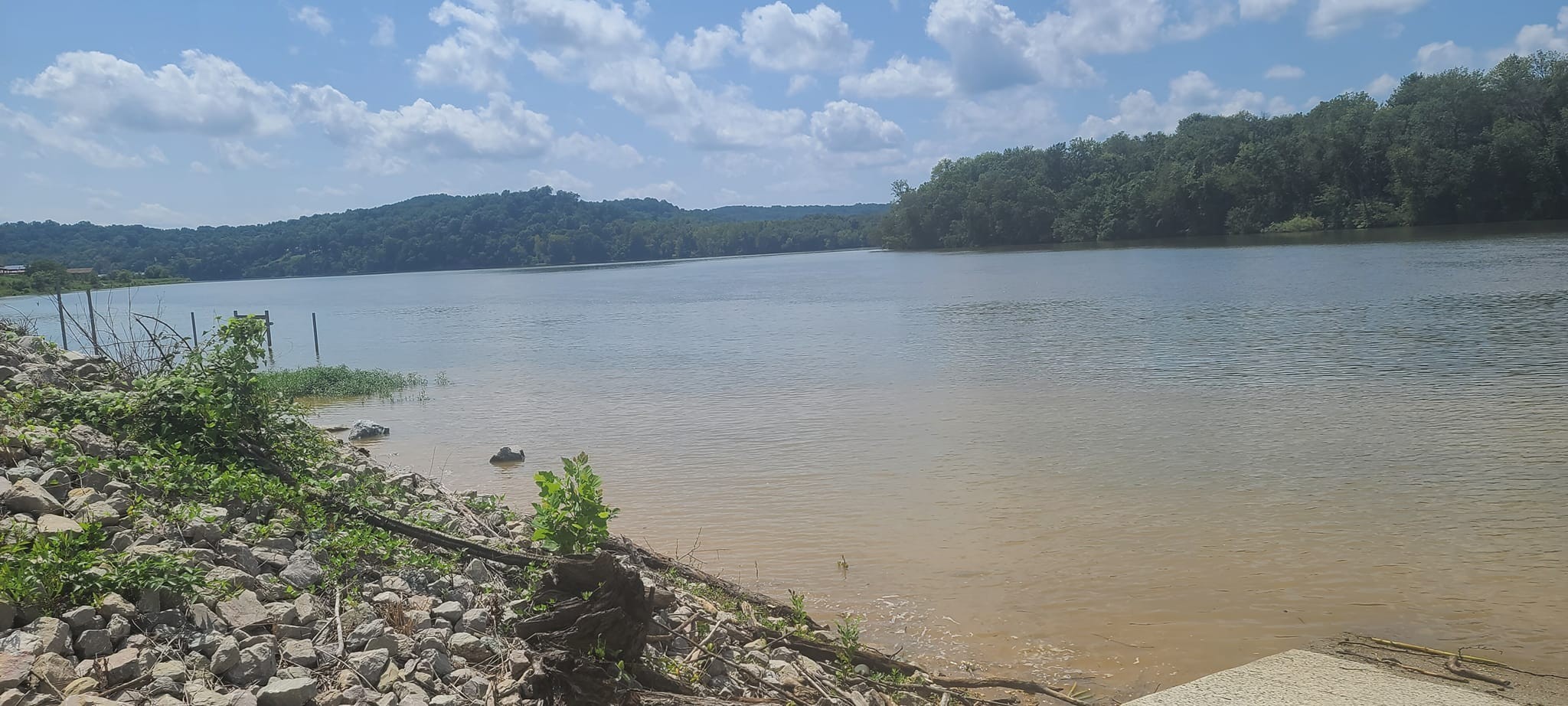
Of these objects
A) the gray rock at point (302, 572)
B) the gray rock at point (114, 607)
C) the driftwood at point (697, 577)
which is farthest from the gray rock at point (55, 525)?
the driftwood at point (697, 577)

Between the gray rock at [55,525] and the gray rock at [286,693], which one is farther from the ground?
the gray rock at [55,525]

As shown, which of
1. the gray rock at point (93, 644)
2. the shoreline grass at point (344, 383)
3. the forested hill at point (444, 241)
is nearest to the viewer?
the gray rock at point (93, 644)

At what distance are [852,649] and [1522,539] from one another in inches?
270

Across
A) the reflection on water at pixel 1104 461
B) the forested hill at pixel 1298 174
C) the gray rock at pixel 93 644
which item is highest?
the forested hill at pixel 1298 174

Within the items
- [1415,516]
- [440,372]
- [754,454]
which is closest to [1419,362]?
[1415,516]

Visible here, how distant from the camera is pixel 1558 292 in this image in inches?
1109

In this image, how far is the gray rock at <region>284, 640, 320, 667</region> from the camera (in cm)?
454

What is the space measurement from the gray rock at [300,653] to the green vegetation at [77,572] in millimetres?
527

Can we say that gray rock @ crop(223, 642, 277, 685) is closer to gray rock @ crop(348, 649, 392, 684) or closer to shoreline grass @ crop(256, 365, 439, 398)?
gray rock @ crop(348, 649, 392, 684)

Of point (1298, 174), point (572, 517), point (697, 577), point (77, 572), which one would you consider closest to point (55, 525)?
point (77, 572)

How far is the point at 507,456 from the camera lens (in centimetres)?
1452

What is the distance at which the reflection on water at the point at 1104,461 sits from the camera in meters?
7.77

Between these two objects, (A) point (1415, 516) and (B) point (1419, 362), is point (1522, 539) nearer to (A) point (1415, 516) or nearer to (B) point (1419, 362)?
(A) point (1415, 516)

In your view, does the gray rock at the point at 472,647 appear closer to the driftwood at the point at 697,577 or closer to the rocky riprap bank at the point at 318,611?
the rocky riprap bank at the point at 318,611
